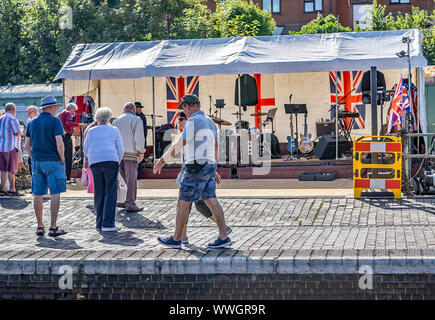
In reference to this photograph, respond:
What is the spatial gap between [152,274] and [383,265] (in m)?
2.31

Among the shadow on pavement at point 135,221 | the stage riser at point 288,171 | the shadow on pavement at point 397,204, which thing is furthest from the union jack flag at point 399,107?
the shadow on pavement at point 135,221

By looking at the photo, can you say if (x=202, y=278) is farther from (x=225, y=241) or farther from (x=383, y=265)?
(x=383, y=265)

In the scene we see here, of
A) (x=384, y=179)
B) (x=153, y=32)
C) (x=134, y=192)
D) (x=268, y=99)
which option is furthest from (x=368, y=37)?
(x=153, y=32)

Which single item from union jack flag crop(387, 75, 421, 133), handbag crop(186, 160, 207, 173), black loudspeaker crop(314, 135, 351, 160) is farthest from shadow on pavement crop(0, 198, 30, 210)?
black loudspeaker crop(314, 135, 351, 160)

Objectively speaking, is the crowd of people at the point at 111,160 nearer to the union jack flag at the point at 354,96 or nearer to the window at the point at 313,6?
the union jack flag at the point at 354,96

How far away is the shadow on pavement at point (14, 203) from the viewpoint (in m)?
12.4

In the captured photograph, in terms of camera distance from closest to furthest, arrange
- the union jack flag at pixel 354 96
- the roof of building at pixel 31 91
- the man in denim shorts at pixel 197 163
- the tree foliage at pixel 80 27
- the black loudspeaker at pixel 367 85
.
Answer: the man in denim shorts at pixel 197 163
the black loudspeaker at pixel 367 85
the union jack flag at pixel 354 96
the roof of building at pixel 31 91
the tree foliage at pixel 80 27

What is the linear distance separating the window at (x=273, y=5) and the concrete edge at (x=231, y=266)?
47113 millimetres

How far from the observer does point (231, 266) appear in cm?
775

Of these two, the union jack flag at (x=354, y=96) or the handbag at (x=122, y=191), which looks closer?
the handbag at (x=122, y=191)

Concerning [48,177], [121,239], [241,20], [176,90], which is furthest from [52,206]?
[241,20]

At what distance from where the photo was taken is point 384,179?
12.0 m

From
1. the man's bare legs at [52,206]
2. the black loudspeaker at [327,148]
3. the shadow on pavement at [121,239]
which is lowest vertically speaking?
the shadow on pavement at [121,239]

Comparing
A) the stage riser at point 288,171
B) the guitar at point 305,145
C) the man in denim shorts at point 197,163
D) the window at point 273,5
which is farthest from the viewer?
the window at point 273,5
